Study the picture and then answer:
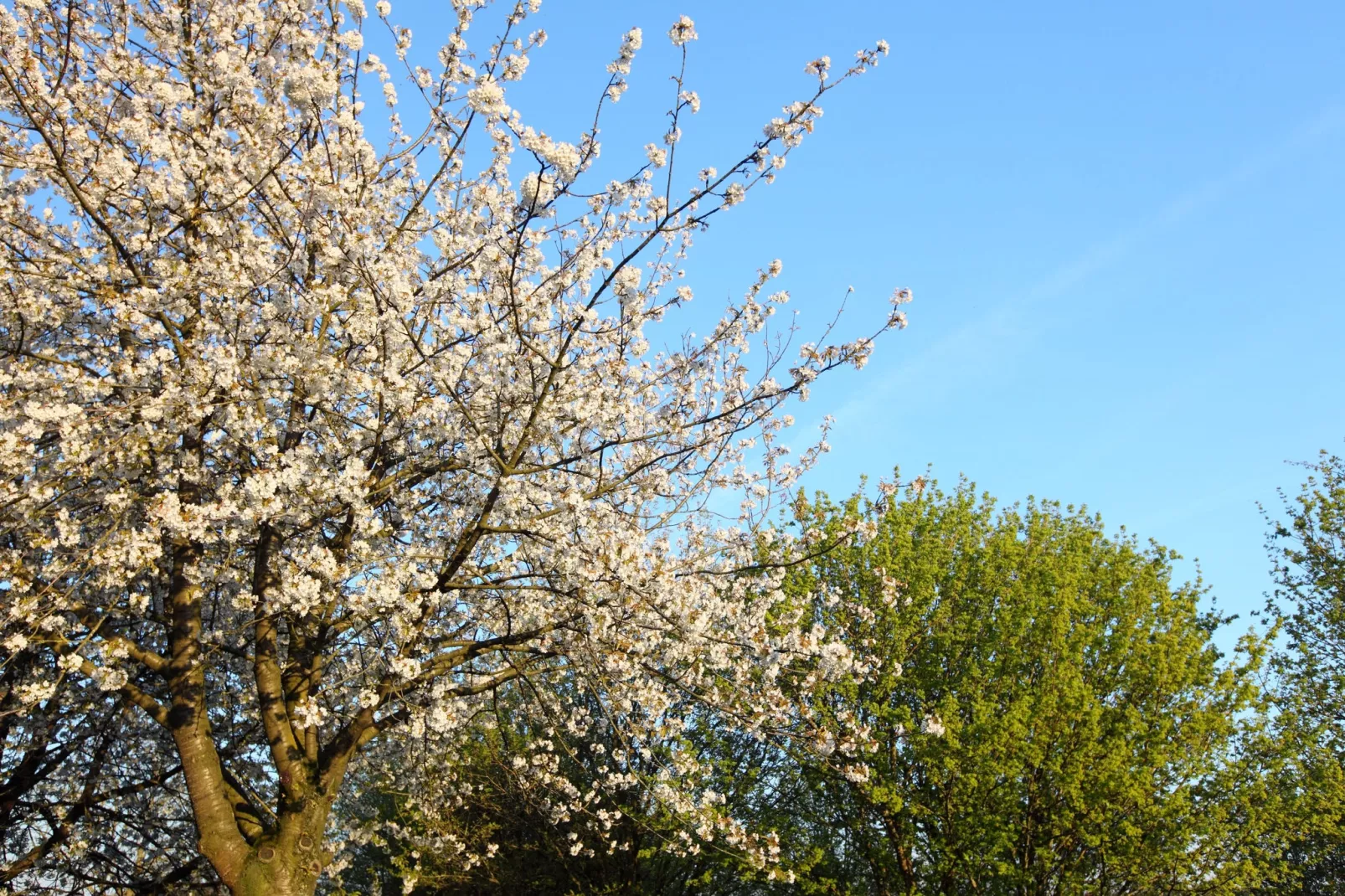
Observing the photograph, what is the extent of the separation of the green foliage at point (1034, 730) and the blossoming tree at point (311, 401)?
18.3ft

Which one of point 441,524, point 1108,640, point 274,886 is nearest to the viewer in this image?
point 274,886

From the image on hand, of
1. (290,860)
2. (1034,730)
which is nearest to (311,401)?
(290,860)

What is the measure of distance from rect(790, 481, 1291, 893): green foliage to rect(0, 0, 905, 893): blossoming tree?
18.3 ft

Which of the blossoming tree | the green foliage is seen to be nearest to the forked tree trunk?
the blossoming tree

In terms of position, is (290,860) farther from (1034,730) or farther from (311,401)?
(1034,730)

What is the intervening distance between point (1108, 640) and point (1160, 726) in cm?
217

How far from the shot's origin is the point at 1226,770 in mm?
15289

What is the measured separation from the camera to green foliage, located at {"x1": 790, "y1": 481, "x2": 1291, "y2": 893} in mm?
→ 15062

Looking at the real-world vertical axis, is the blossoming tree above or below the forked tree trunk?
above

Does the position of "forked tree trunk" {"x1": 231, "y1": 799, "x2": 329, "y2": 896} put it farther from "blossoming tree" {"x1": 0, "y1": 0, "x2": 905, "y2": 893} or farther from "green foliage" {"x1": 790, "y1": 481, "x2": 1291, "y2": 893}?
"green foliage" {"x1": 790, "y1": 481, "x2": 1291, "y2": 893}

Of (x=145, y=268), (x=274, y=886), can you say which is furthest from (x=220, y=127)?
(x=274, y=886)

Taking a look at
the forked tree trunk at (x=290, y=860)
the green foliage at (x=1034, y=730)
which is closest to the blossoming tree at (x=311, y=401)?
the forked tree trunk at (x=290, y=860)

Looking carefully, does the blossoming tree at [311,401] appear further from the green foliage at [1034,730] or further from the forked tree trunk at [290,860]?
the green foliage at [1034,730]

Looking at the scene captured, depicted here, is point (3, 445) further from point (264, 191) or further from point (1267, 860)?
point (1267, 860)
